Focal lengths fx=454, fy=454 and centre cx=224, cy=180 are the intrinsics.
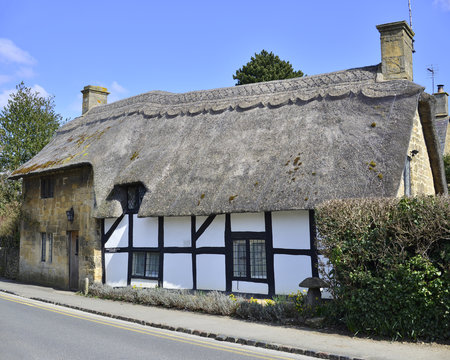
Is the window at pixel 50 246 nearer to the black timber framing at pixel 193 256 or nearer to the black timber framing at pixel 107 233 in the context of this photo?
the black timber framing at pixel 107 233

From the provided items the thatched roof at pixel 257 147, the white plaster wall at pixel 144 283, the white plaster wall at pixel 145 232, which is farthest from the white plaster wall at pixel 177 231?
the white plaster wall at pixel 144 283

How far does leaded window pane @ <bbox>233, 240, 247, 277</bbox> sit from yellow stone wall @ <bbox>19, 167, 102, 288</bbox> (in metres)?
5.41

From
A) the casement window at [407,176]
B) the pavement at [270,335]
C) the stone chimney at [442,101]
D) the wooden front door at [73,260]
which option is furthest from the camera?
the stone chimney at [442,101]

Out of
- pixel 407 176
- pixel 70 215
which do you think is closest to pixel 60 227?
pixel 70 215

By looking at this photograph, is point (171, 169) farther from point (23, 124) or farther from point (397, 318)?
point (23, 124)

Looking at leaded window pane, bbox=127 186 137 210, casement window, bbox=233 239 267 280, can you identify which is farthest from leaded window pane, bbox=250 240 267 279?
leaded window pane, bbox=127 186 137 210

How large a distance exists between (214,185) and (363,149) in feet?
13.2

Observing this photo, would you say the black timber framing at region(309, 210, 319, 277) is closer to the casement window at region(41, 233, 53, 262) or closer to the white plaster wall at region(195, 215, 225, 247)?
the white plaster wall at region(195, 215, 225, 247)

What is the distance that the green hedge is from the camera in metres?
7.11

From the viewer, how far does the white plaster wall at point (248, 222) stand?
1163cm

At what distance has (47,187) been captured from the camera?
18.1m

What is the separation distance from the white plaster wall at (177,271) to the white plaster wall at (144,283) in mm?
452

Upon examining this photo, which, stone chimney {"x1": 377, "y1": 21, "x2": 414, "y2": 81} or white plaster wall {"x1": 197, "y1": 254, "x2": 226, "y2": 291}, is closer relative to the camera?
white plaster wall {"x1": 197, "y1": 254, "x2": 226, "y2": 291}

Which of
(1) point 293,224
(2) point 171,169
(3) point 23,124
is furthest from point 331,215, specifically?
(3) point 23,124
